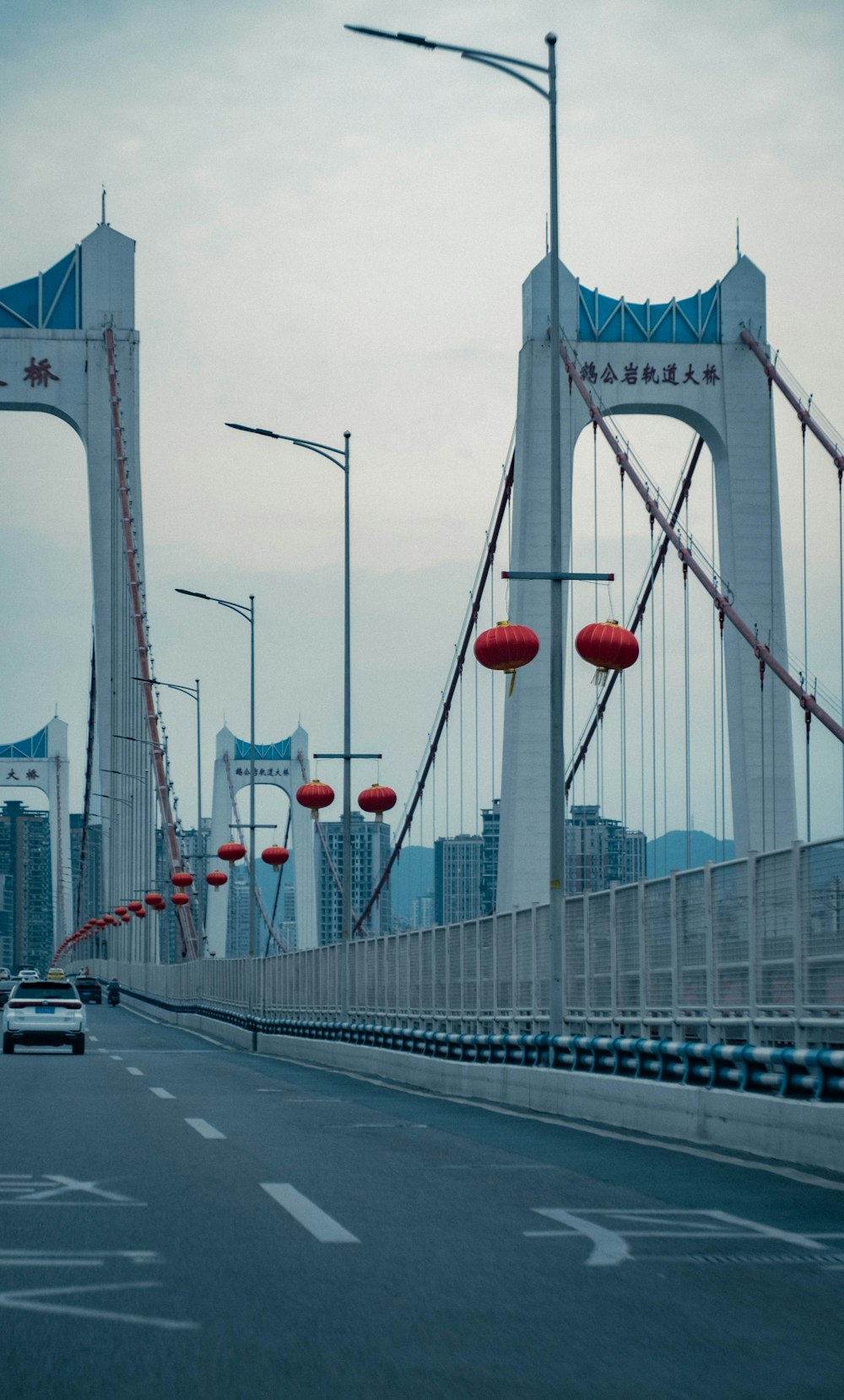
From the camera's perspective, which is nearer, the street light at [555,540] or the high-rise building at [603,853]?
the street light at [555,540]

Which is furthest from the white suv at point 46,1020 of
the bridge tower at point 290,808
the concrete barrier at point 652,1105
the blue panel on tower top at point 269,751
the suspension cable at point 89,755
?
the blue panel on tower top at point 269,751

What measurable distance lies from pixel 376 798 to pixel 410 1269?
83.3 ft

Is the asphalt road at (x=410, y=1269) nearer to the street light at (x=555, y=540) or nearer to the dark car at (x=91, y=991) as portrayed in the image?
the street light at (x=555, y=540)

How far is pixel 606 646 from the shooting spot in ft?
68.7

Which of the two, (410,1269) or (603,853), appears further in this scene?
(603,853)

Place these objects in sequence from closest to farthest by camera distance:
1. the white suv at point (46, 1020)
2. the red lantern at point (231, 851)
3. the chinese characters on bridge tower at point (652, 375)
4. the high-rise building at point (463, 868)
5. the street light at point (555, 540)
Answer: the street light at point (555, 540) → the white suv at point (46, 1020) → the chinese characters on bridge tower at point (652, 375) → the red lantern at point (231, 851) → the high-rise building at point (463, 868)

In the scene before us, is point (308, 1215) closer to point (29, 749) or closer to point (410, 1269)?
point (410, 1269)

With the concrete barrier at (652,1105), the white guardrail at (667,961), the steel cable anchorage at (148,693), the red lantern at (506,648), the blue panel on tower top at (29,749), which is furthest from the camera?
the blue panel on tower top at (29,749)

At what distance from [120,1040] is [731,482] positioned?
60.1 ft

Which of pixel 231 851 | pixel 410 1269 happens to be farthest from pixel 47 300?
pixel 410 1269

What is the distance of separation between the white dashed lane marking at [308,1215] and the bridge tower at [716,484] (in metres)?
27.0

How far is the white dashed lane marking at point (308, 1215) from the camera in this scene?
8.80 metres

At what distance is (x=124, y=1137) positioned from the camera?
14852 millimetres

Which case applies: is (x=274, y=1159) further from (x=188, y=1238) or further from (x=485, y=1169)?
(x=188, y=1238)
